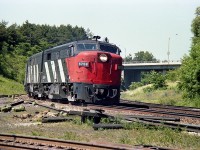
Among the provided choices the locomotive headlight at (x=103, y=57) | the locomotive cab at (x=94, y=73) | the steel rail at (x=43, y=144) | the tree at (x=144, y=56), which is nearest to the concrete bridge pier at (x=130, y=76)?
the tree at (x=144, y=56)

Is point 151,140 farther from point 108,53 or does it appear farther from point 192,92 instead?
point 192,92

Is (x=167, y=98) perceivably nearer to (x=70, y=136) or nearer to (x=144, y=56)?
(x=70, y=136)

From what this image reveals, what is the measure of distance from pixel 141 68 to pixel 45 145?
87472mm

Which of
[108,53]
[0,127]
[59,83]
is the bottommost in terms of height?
[0,127]

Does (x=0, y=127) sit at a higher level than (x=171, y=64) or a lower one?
lower

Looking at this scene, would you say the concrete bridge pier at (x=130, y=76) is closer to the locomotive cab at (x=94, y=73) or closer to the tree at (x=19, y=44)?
the tree at (x=19, y=44)

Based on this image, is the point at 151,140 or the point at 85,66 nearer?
the point at 151,140

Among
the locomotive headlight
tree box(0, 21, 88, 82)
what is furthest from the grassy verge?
tree box(0, 21, 88, 82)

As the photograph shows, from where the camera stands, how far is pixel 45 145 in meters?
7.82

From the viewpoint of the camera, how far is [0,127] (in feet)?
37.6

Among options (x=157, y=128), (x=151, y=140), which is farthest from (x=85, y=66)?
(x=151, y=140)

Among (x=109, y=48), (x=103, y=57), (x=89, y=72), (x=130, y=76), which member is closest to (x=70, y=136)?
(x=89, y=72)

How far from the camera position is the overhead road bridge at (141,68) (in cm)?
8462

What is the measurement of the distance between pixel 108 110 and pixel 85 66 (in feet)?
9.32
